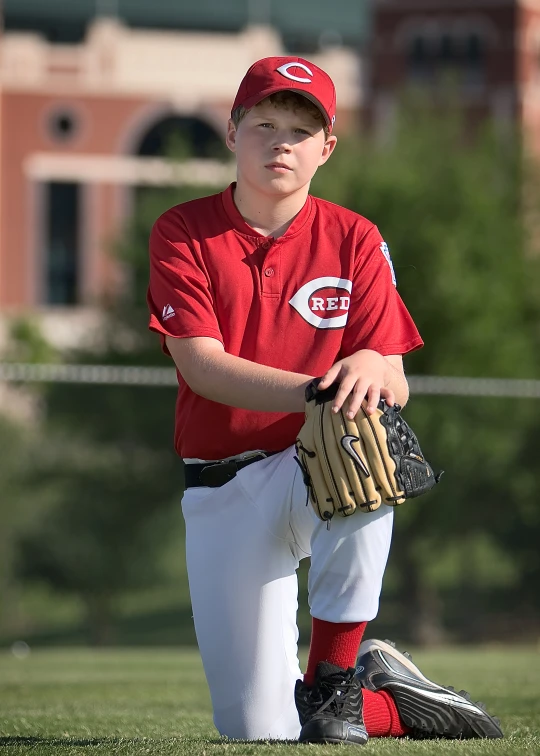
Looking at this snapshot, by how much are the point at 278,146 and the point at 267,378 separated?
0.69 metres

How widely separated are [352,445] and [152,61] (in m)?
43.7

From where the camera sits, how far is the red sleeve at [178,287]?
3717 mm

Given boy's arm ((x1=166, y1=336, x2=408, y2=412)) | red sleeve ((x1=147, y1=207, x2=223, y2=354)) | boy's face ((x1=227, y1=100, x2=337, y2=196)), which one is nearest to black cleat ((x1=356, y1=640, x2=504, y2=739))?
boy's arm ((x1=166, y1=336, x2=408, y2=412))

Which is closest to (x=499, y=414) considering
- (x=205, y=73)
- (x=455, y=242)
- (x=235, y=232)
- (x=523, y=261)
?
(x=455, y=242)

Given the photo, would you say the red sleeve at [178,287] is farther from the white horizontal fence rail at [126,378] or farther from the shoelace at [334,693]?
the white horizontal fence rail at [126,378]

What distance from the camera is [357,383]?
135 inches

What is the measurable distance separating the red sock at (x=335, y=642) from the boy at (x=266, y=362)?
0.12 metres

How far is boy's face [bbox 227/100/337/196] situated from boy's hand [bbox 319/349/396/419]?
602mm

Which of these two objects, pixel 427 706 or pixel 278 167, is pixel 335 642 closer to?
pixel 427 706

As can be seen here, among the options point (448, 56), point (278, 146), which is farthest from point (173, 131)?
point (278, 146)

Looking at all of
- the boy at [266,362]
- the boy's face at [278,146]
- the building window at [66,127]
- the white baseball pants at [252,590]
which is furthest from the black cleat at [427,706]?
the building window at [66,127]

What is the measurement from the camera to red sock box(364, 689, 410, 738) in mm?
3672

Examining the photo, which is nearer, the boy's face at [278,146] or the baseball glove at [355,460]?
the baseball glove at [355,460]

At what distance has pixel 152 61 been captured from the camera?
45.7 m
